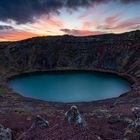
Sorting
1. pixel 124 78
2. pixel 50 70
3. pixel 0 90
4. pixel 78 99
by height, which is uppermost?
pixel 50 70

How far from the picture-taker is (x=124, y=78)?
151 m

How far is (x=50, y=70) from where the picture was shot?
621 feet

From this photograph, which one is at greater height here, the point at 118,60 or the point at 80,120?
the point at 118,60

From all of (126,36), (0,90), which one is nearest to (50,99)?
(0,90)

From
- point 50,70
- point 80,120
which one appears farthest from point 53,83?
point 80,120

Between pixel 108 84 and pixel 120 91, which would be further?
pixel 108 84


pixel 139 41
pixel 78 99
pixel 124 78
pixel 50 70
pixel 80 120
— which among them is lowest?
pixel 80 120

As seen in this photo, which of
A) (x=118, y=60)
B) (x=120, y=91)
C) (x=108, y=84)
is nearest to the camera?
(x=120, y=91)

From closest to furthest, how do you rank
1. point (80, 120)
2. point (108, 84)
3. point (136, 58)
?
1. point (80, 120)
2. point (108, 84)
3. point (136, 58)

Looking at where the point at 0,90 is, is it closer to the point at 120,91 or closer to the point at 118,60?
the point at 120,91

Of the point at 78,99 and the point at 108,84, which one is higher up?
the point at 108,84

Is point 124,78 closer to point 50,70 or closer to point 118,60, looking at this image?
point 118,60

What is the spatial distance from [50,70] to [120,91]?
3313 inches

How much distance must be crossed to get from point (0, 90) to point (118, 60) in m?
92.0
